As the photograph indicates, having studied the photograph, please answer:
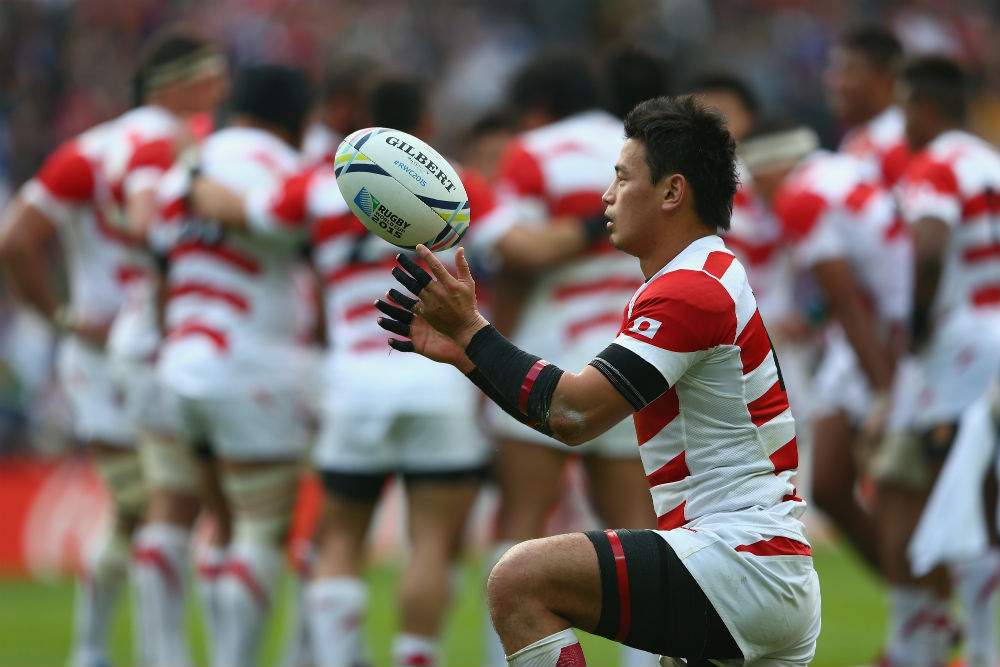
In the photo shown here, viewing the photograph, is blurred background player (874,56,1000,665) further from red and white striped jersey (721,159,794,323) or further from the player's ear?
the player's ear

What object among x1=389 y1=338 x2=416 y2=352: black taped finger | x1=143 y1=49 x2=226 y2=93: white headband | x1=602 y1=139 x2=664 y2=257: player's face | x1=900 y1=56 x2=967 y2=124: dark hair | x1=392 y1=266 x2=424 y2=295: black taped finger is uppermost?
x1=143 y1=49 x2=226 y2=93: white headband

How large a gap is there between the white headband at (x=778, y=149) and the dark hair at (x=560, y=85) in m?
1.08

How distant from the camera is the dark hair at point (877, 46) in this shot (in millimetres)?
7117

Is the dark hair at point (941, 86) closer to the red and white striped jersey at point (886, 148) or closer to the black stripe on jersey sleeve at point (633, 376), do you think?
the red and white striped jersey at point (886, 148)

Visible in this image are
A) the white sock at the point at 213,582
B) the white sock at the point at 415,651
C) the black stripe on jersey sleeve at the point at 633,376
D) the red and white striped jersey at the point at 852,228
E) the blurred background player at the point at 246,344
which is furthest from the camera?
the white sock at the point at 213,582

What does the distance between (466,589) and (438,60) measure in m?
8.78

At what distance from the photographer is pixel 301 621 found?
23.0 feet

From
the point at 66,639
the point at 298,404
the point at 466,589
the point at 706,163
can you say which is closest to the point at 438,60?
the point at 466,589

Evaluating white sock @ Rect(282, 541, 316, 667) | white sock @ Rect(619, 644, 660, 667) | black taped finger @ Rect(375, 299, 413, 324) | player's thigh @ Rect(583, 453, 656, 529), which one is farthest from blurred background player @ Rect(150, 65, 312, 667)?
black taped finger @ Rect(375, 299, 413, 324)

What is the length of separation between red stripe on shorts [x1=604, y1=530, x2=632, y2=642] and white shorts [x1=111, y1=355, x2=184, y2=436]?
3.58 metres

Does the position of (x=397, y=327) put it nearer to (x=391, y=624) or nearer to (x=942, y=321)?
(x=942, y=321)

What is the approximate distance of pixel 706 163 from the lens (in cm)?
372

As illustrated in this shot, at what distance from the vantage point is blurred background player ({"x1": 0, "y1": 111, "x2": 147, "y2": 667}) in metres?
7.29

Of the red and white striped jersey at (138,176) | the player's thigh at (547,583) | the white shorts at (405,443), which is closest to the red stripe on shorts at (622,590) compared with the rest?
the player's thigh at (547,583)
